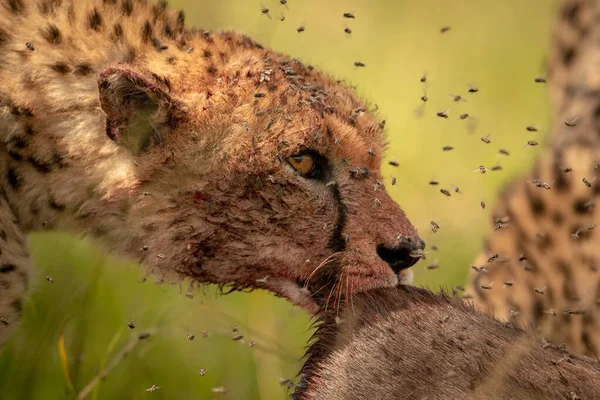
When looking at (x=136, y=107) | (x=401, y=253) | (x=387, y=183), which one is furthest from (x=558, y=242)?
(x=387, y=183)

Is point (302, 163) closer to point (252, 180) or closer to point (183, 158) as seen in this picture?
point (252, 180)

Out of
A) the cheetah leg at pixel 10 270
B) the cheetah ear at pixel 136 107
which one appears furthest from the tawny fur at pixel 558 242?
the cheetah leg at pixel 10 270

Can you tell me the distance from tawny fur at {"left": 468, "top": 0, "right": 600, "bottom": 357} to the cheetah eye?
96cm

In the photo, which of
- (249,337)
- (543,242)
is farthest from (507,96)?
(249,337)

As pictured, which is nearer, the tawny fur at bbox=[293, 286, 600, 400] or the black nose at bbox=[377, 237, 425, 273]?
the tawny fur at bbox=[293, 286, 600, 400]

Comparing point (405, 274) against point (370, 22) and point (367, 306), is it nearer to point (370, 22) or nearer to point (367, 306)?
point (367, 306)

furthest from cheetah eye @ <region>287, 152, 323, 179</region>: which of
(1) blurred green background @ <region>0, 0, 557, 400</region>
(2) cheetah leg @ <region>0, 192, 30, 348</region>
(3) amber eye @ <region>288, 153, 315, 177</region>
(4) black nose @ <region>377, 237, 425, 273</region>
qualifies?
(2) cheetah leg @ <region>0, 192, 30, 348</region>

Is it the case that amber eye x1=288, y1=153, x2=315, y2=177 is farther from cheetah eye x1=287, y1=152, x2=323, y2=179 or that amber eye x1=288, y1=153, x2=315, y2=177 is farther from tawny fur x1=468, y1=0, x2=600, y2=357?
tawny fur x1=468, y1=0, x2=600, y2=357

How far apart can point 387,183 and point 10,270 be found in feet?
12.4

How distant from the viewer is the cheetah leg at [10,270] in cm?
265

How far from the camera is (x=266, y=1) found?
7.09m

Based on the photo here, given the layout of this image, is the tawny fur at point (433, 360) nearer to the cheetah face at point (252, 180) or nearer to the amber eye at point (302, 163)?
the cheetah face at point (252, 180)

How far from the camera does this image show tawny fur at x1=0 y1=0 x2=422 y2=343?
2.54m

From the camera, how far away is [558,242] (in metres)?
3.52
